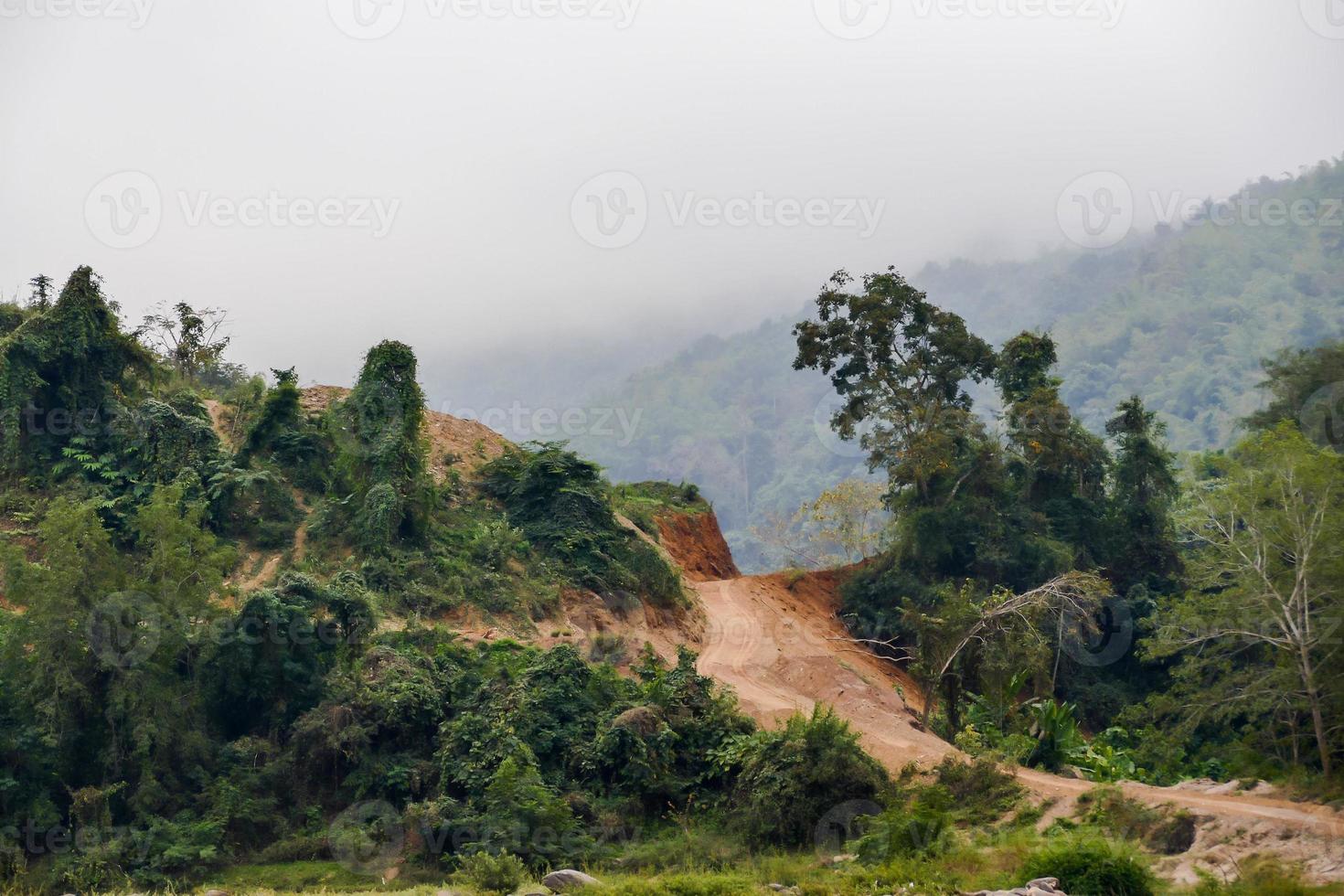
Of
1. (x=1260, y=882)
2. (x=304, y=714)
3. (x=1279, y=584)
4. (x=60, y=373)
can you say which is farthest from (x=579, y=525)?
(x=1260, y=882)

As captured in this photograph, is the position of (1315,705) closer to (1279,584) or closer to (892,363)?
(1279,584)

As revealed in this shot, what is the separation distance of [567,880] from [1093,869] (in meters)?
8.64

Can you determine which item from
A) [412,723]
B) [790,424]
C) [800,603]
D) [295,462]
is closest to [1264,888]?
[412,723]

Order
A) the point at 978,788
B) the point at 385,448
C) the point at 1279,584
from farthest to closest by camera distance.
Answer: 1. the point at 385,448
2. the point at 978,788
3. the point at 1279,584

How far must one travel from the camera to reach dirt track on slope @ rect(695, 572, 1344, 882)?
66.6ft

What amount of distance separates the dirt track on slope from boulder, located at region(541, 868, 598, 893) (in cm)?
764

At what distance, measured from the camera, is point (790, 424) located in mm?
130875

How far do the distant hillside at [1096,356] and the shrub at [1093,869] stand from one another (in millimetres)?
74756

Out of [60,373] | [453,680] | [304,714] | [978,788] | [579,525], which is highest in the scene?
[60,373]

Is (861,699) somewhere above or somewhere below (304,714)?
below

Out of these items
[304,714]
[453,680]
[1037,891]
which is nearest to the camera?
[1037,891]

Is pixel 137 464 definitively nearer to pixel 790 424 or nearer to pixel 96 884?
pixel 96 884

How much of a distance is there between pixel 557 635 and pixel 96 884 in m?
12.6

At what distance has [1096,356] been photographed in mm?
121312
